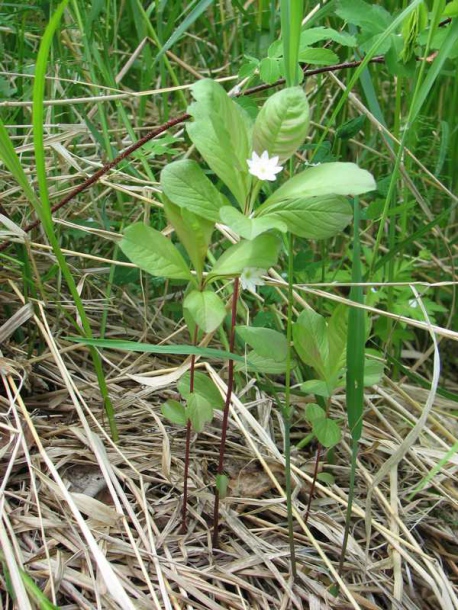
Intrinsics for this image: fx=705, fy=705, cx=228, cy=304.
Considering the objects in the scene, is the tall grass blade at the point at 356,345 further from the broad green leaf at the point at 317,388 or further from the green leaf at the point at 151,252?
the green leaf at the point at 151,252

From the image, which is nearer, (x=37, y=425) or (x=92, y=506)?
(x=92, y=506)

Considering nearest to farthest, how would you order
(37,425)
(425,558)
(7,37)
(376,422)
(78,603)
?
(78,603) → (425,558) → (37,425) → (376,422) → (7,37)

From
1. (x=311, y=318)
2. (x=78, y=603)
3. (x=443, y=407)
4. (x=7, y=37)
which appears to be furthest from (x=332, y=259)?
(x=78, y=603)

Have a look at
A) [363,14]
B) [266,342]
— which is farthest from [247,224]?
[363,14]

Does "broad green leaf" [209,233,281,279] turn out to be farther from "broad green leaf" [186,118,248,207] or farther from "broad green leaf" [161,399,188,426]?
"broad green leaf" [161,399,188,426]

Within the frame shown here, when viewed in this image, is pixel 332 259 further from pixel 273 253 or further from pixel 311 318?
pixel 273 253

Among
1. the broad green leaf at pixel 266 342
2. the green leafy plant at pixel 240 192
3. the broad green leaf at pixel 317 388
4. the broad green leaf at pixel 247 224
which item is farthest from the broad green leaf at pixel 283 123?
the broad green leaf at pixel 317 388

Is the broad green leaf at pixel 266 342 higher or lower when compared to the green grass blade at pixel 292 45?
lower
